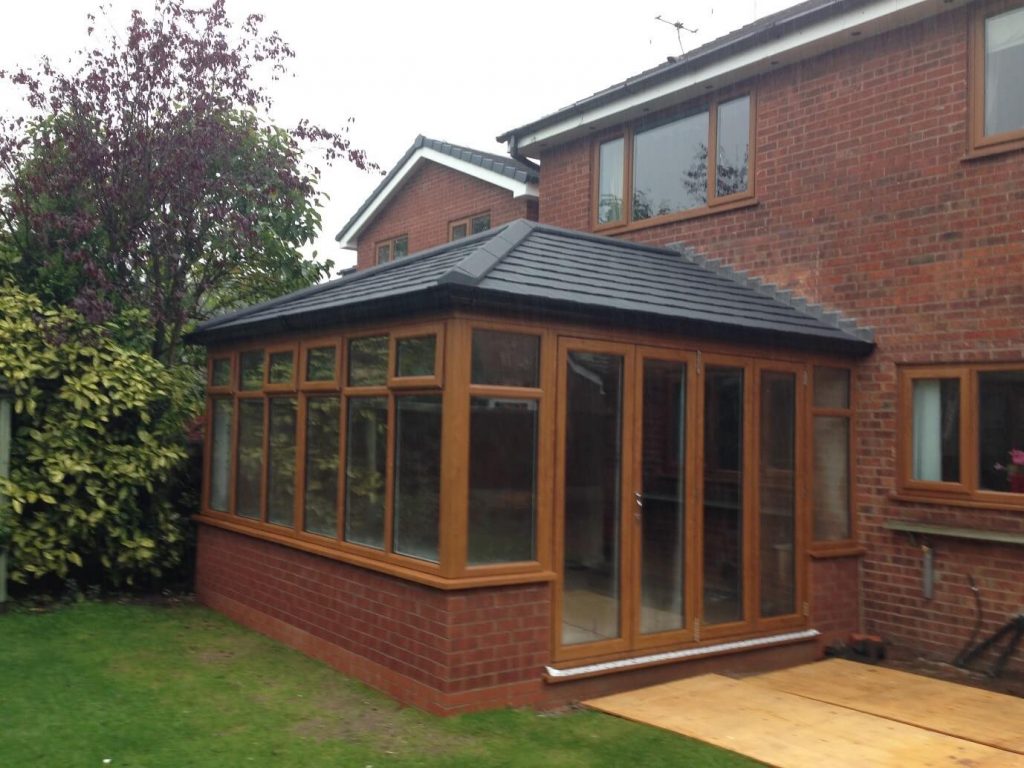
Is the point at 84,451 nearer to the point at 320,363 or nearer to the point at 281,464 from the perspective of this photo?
the point at 281,464

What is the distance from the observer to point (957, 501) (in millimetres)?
7762

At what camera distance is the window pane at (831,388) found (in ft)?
27.4

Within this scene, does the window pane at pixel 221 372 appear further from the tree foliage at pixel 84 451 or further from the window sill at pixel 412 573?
the window sill at pixel 412 573

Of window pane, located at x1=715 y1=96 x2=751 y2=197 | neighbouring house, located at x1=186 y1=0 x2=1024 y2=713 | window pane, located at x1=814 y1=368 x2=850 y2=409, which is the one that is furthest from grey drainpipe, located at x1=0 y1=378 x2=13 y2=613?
window pane, located at x1=814 y1=368 x2=850 y2=409

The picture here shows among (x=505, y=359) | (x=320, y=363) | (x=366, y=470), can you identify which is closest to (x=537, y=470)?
(x=505, y=359)

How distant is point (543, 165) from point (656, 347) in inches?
221

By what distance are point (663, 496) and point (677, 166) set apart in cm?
439

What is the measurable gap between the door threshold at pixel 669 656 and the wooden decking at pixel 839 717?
0.58 ft

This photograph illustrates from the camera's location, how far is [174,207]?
426 inches

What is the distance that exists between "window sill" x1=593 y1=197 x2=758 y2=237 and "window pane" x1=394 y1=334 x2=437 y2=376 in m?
4.34

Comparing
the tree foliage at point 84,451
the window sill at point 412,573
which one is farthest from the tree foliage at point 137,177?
the window sill at point 412,573

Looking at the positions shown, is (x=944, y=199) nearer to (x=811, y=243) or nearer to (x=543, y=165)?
(x=811, y=243)

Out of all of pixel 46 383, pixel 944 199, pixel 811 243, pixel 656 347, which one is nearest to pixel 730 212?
pixel 811 243

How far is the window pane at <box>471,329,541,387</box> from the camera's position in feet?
20.8
